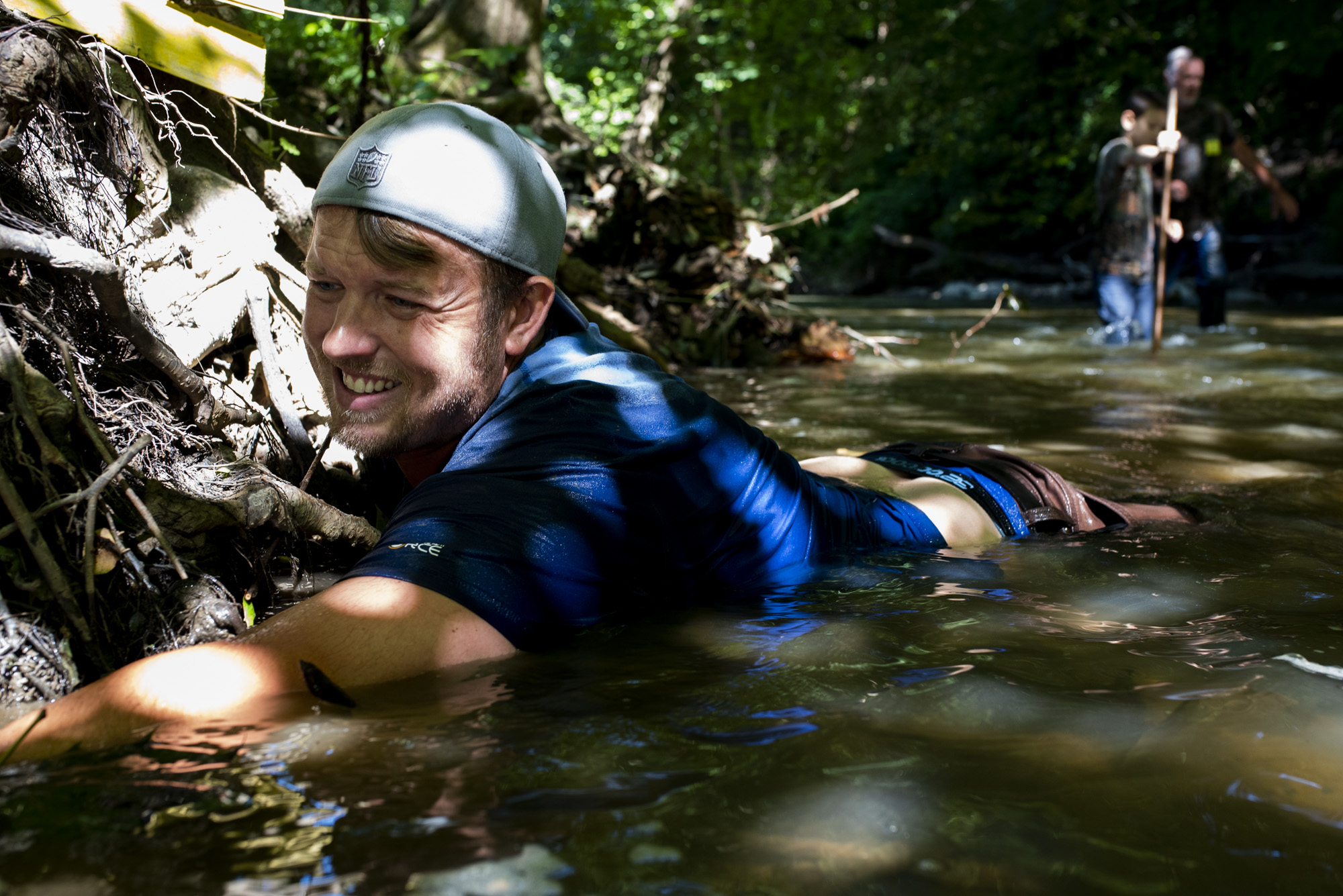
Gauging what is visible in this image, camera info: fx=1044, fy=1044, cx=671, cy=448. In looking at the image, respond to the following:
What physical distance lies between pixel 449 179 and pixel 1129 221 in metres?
7.91

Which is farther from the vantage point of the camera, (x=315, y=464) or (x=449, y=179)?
(x=315, y=464)

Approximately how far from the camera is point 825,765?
4.91ft

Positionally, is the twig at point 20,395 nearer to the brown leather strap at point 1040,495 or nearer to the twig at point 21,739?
the twig at point 21,739

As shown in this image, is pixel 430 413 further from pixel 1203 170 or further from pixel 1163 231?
pixel 1203 170

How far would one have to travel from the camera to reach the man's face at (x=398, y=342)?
2070 millimetres

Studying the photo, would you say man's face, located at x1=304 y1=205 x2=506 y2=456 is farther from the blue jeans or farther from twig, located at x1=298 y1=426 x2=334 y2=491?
the blue jeans

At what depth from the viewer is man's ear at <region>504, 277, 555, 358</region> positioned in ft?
7.27

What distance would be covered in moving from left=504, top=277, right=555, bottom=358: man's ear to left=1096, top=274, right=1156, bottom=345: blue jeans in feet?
25.2

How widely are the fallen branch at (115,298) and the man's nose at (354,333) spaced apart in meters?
0.53

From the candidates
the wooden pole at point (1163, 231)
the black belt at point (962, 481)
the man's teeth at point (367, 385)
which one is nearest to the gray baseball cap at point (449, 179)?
the man's teeth at point (367, 385)

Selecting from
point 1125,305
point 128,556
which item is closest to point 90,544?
point 128,556

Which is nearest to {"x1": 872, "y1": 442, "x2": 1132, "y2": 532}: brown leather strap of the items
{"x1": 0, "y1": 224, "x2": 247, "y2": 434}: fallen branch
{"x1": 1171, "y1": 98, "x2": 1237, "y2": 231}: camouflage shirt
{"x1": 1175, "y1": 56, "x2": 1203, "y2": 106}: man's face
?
{"x1": 0, "y1": 224, "x2": 247, "y2": 434}: fallen branch

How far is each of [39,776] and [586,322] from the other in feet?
4.77

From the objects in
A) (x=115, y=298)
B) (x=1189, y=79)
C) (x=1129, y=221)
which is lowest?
(x=115, y=298)
